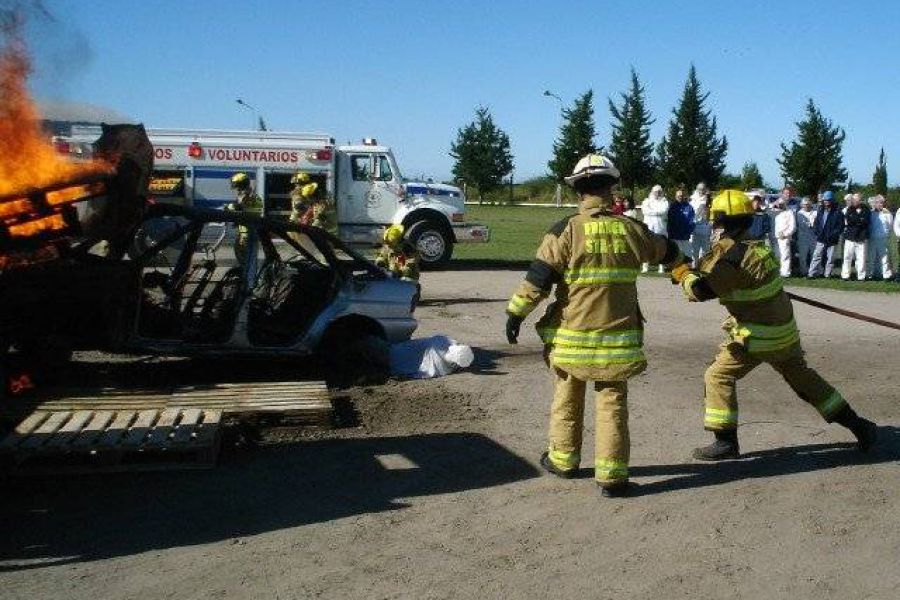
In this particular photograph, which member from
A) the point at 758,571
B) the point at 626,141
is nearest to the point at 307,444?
the point at 758,571

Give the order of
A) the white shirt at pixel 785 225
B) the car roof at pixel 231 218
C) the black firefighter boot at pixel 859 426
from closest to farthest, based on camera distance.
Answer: the black firefighter boot at pixel 859 426, the car roof at pixel 231 218, the white shirt at pixel 785 225

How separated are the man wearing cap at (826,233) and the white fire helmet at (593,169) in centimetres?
1451

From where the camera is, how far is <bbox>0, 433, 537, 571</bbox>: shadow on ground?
457 cm

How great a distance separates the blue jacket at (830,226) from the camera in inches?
725

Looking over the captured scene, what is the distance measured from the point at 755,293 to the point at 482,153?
179ft

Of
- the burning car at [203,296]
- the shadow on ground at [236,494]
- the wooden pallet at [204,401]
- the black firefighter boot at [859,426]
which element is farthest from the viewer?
the burning car at [203,296]

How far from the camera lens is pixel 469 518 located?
496 centimetres

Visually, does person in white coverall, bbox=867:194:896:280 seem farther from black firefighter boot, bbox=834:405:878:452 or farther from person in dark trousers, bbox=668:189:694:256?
black firefighter boot, bbox=834:405:878:452

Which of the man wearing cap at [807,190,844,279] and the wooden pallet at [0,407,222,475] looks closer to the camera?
the wooden pallet at [0,407,222,475]

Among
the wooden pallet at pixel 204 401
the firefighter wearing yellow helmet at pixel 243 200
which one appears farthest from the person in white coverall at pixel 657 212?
the wooden pallet at pixel 204 401

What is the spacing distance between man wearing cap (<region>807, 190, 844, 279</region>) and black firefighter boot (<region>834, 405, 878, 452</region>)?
13256mm

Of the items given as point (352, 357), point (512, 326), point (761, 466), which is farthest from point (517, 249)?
point (512, 326)

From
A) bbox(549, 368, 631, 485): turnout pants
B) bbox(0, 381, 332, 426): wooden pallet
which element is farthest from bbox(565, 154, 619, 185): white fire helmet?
bbox(0, 381, 332, 426): wooden pallet

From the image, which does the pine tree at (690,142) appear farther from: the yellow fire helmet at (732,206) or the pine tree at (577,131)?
the yellow fire helmet at (732,206)
